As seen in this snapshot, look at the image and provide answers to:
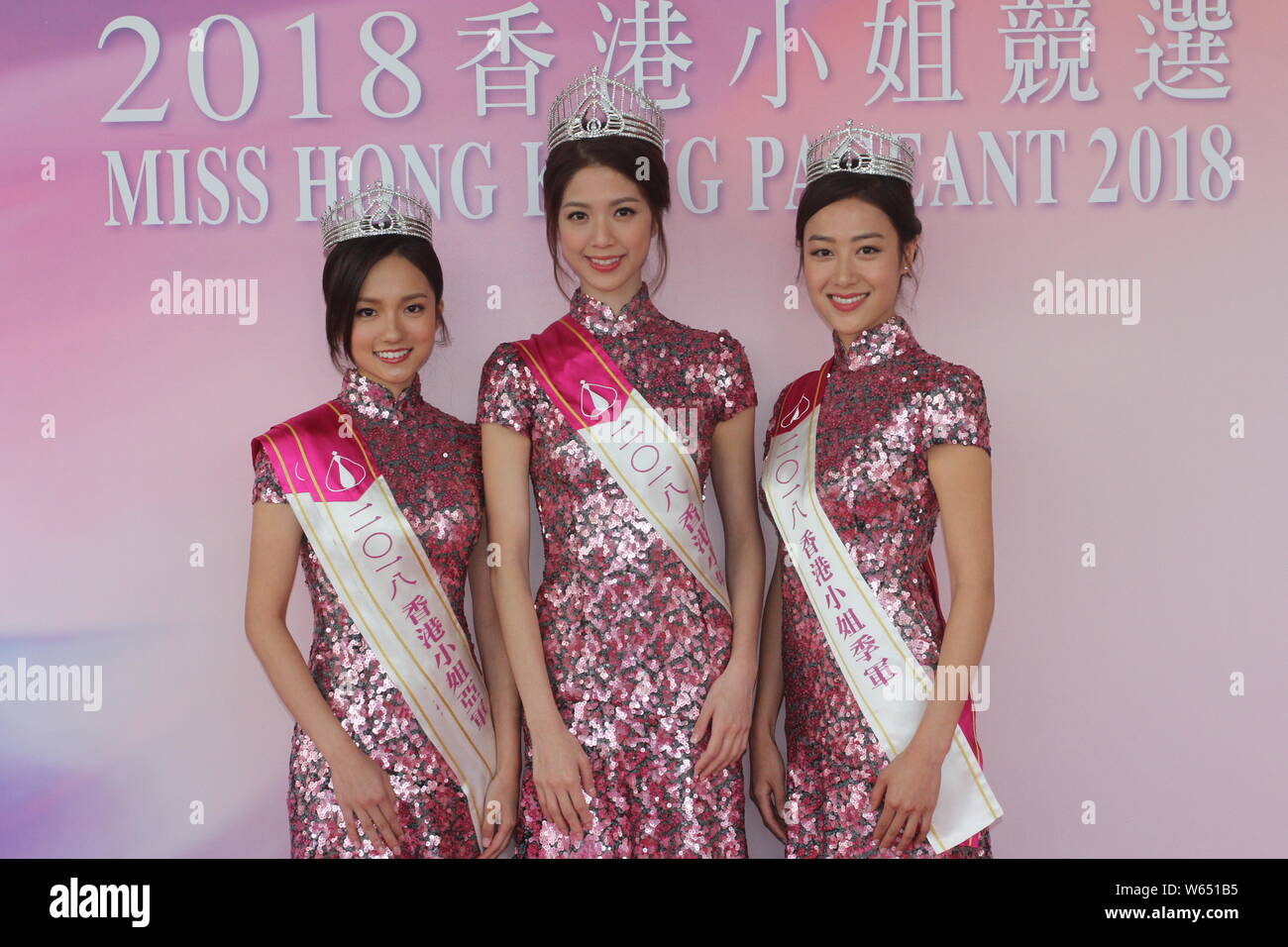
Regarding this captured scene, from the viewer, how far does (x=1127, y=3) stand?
238 cm

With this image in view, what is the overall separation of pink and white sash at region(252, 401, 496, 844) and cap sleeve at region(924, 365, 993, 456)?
775mm

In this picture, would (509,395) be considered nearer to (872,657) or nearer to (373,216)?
(373,216)

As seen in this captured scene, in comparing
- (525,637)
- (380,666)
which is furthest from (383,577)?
(525,637)

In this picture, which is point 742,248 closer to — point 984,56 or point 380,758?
point 984,56

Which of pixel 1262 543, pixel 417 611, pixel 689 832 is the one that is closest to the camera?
pixel 689 832

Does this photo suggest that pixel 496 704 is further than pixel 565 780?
Yes

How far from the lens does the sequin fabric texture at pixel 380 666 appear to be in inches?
72.0

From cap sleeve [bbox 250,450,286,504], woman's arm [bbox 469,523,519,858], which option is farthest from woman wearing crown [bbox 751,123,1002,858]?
cap sleeve [bbox 250,450,286,504]

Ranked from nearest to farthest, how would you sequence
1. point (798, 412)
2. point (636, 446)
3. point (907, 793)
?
point (907, 793) → point (636, 446) → point (798, 412)

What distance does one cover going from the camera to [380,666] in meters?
1.88

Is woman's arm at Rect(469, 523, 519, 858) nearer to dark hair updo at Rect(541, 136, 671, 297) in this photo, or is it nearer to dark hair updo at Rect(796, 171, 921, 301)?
dark hair updo at Rect(541, 136, 671, 297)

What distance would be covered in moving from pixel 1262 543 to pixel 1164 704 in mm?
351

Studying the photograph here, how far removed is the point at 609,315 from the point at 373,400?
0.39 metres
